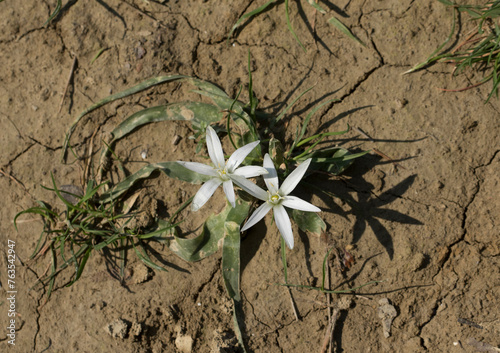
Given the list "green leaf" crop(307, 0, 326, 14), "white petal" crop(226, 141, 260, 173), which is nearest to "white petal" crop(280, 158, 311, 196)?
"white petal" crop(226, 141, 260, 173)

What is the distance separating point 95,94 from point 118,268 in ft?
4.36

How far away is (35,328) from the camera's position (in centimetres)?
292

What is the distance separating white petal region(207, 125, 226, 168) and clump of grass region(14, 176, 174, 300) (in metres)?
0.77

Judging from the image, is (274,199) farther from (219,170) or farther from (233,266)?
(233,266)

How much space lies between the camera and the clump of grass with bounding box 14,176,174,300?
2.89 metres

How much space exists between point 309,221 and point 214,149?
0.79 meters

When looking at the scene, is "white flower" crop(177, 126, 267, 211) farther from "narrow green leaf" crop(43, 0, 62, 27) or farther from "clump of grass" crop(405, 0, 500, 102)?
"narrow green leaf" crop(43, 0, 62, 27)

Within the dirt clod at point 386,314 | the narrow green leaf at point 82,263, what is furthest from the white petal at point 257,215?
the narrow green leaf at point 82,263

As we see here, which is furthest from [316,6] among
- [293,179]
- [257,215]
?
[257,215]

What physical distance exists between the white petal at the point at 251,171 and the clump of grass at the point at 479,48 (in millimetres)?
1426

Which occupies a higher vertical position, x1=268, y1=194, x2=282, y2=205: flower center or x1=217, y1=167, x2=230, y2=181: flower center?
x1=217, y1=167, x2=230, y2=181: flower center

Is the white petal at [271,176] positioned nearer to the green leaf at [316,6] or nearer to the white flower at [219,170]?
the white flower at [219,170]

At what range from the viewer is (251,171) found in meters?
2.28

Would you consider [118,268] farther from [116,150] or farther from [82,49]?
[82,49]
